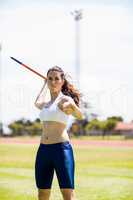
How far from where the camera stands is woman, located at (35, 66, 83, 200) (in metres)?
4.48

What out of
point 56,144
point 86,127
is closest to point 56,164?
point 56,144

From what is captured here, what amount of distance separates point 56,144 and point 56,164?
6.8 inches

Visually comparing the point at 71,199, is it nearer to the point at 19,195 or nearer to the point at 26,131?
the point at 19,195

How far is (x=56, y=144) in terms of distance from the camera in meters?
4.53

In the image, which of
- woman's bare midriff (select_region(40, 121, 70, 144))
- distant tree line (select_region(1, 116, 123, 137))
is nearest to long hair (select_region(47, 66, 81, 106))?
woman's bare midriff (select_region(40, 121, 70, 144))

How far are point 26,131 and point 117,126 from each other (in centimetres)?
1570

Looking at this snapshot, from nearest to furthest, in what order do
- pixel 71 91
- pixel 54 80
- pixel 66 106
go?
1. pixel 66 106
2. pixel 54 80
3. pixel 71 91

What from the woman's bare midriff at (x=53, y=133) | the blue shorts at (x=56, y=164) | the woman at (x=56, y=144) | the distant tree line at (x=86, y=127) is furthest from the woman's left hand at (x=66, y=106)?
the distant tree line at (x=86, y=127)

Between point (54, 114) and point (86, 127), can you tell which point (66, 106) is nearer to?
point (54, 114)

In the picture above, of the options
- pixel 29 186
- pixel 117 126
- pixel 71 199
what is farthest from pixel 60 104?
pixel 117 126

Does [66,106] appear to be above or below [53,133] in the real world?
above

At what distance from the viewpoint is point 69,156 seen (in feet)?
14.8

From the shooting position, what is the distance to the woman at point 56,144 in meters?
4.48

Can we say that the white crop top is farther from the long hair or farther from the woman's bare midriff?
the long hair
